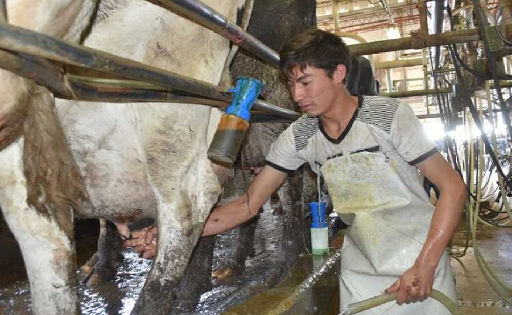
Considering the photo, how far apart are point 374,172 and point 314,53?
533mm

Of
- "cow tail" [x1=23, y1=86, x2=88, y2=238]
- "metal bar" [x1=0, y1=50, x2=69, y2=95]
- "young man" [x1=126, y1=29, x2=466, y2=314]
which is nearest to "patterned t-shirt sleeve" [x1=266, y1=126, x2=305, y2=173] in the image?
"young man" [x1=126, y1=29, x2=466, y2=314]

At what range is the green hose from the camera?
1832 mm

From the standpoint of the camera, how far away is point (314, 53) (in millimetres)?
2055

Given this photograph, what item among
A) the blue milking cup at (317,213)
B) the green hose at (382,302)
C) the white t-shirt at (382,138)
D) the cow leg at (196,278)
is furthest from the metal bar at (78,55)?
the blue milking cup at (317,213)

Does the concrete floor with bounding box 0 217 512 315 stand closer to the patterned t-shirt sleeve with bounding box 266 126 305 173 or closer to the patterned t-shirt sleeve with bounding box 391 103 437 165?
the patterned t-shirt sleeve with bounding box 266 126 305 173

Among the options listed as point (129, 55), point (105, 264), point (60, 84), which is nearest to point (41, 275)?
point (60, 84)

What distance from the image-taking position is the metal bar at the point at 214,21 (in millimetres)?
1633

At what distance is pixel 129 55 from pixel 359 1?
12.5m

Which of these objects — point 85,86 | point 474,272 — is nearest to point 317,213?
point 85,86

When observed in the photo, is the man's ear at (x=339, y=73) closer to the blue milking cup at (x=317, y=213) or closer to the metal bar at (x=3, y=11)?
the blue milking cup at (x=317, y=213)

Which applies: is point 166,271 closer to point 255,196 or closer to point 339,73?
point 255,196

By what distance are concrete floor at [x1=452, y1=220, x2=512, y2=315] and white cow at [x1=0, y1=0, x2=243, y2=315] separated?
82.4 inches

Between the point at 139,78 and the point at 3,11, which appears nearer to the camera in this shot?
the point at 3,11

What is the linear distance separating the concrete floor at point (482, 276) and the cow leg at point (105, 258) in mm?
2371
